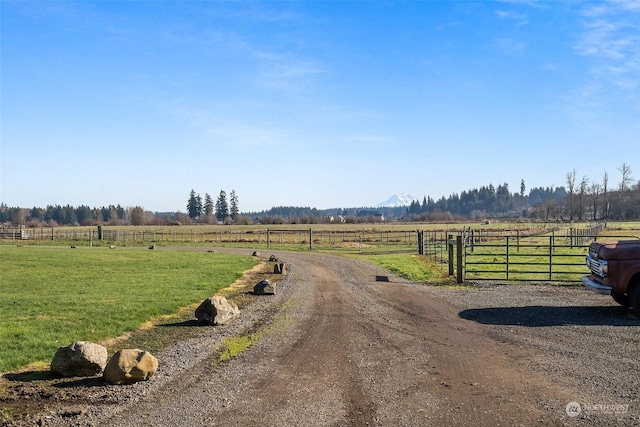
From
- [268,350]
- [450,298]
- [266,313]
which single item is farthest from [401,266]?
[268,350]

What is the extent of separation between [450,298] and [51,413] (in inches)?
440

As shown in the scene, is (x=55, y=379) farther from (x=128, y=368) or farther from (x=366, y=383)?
(x=366, y=383)

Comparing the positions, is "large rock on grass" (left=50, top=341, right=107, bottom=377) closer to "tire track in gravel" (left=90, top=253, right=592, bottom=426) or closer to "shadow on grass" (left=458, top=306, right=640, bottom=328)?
"tire track in gravel" (left=90, top=253, right=592, bottom=426)

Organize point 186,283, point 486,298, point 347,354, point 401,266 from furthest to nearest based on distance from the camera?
point 401,266 → point 186,283 → point 486,298 → point 347,354

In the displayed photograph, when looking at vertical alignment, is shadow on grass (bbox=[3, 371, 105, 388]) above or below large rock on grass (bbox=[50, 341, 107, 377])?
below

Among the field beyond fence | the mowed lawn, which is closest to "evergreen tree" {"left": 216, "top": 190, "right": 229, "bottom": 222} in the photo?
the field beyond fence

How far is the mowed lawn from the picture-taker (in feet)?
30.8

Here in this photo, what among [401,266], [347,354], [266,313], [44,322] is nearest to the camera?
[347,354]

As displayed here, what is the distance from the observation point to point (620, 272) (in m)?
11.6

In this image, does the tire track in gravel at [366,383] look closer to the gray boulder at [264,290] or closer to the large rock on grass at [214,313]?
the large rock on grass at [214,313]

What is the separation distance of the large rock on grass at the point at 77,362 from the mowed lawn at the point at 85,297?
1073 millimetres

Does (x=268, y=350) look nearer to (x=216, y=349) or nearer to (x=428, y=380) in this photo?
(x=216, y=349)

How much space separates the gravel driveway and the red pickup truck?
21.4 inches

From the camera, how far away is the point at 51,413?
5801 mm
